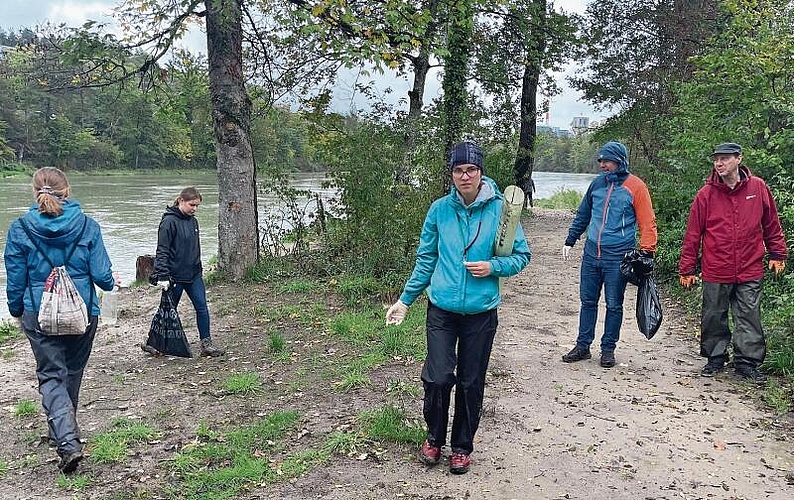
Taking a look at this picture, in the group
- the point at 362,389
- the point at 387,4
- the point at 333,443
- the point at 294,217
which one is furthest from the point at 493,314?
the point at 294,217

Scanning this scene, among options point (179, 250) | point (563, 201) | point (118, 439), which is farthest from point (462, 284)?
point (563, 201)

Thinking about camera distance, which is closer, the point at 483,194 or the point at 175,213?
the point at 483,194

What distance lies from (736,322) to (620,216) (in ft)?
4.10

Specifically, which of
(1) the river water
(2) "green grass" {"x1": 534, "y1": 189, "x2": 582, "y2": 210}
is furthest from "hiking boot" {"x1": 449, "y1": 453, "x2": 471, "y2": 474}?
(2) "green grass" {"x1": 534, "y1": 189, "x2": 582, "y2": 210}

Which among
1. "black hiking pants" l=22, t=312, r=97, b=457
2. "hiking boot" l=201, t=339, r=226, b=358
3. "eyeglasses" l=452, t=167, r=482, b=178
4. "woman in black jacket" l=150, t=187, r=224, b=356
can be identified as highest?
"eyeglasses" l=452, t=167, r=482, b=178

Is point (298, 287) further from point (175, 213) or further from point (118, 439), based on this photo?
point (118, 439)

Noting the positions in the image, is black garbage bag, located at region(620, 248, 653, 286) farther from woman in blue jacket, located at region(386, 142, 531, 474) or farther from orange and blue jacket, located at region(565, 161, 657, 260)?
woman in blue jacket, located at region(386, 142, 531, 474)

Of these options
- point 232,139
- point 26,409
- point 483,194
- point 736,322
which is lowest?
point 26,409

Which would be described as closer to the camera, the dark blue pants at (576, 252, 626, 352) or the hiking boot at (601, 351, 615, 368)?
the dark blue pants at (576, 252, 626, 352)

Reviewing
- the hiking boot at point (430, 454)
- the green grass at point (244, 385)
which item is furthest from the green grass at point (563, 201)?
the hiking boot at point (430, 454)

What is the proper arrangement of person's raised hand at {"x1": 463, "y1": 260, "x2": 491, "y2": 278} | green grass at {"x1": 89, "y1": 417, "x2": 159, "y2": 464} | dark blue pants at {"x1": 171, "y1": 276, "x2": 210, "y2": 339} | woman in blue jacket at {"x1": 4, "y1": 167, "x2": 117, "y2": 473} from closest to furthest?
person's raised hand at {"x1": 463, "y1": 260, "x2": 491, "y2": 278}
woman in blue jacket at {"x1": 4, "y1": 167, "x2": 117, "y2": 473}
green grass at {"x1": 89, "y1": 417, "x2": 159, "y2": 464}
dark blue pants at {"x1": 171, "y1": 276, "x2": 210, "y2": 339}

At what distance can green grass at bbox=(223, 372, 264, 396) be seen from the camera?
5.62 meters

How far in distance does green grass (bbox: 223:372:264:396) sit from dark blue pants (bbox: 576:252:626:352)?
115 inches

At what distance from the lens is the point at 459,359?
385cm
